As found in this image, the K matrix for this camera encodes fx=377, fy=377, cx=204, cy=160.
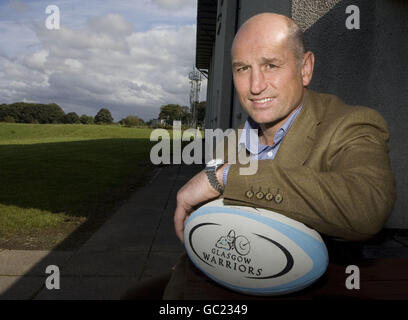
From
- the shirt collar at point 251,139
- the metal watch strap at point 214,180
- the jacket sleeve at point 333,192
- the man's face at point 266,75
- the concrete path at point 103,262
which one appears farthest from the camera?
the concrete path at point 103,262

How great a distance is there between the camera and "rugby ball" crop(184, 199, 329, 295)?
120cm

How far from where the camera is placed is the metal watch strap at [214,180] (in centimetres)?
140

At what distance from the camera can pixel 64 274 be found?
3.74m

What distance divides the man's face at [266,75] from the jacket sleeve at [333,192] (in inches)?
16.6

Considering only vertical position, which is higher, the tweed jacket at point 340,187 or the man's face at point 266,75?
the man's face at point 266,75

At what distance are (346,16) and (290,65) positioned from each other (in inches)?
98.2

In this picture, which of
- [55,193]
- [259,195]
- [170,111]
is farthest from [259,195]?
[170,111]

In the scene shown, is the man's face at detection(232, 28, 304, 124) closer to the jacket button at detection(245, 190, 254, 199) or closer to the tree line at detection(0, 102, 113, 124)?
Result: the jacket button at detection(245, 190, 254, 199)

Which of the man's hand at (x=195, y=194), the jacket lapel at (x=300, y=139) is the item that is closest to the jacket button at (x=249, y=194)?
the man's hand at (x=195, y=194)

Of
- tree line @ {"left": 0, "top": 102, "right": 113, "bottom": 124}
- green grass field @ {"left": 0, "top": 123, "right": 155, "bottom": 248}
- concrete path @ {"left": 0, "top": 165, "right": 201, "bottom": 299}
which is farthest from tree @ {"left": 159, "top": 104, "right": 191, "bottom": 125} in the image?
concrete path @ {"left": 0, "top": 165, "right": 201, "bottom": 299}

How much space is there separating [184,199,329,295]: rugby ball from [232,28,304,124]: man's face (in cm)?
55

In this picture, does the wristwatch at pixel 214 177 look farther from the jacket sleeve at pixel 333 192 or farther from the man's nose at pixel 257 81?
the man's nose at pixel 257 81
